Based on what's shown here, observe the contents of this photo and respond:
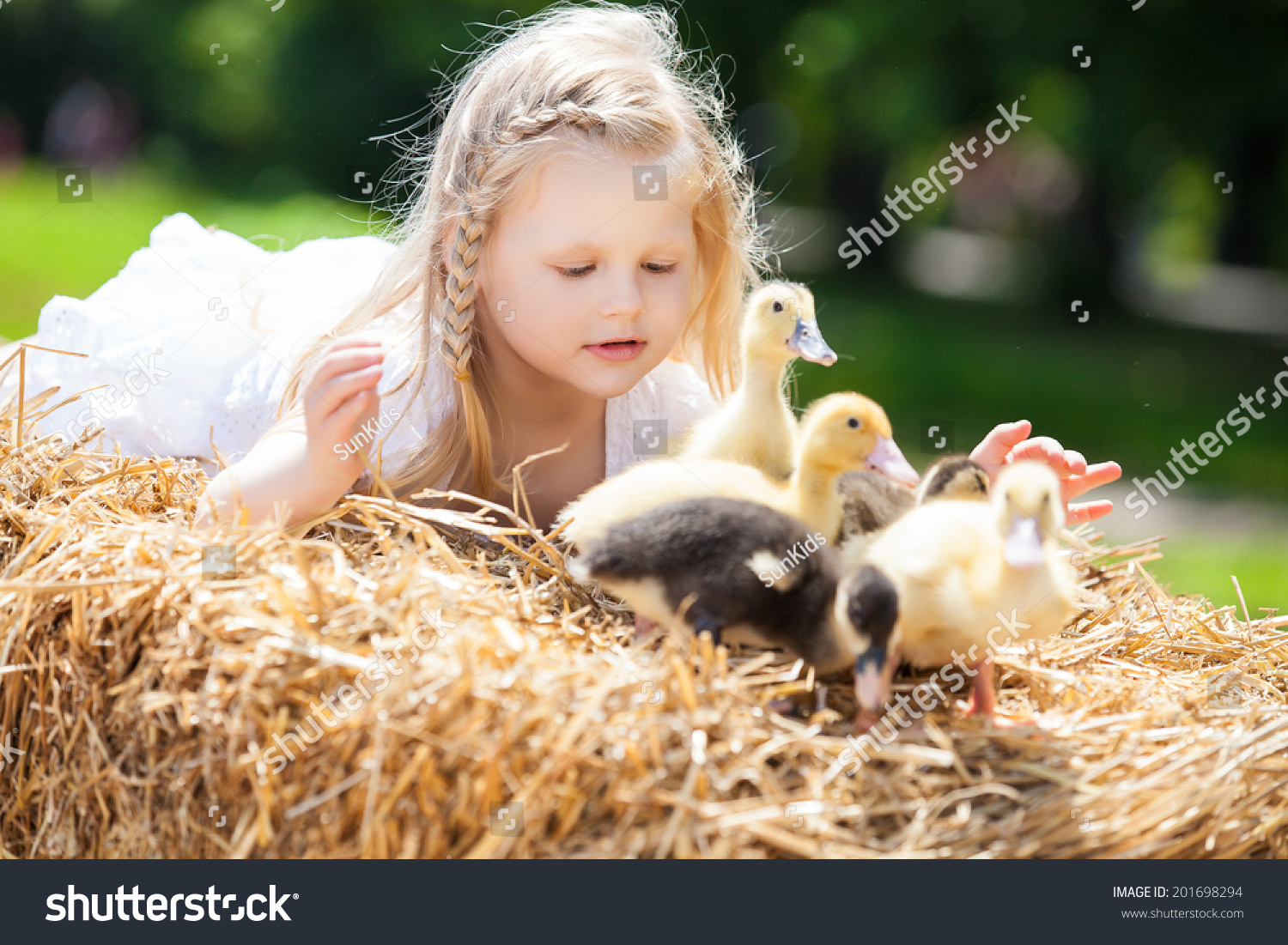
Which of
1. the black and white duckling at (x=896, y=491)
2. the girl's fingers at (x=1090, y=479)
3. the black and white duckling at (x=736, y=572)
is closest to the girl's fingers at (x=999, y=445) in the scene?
the girl's fingers at (x=1090, y=479)

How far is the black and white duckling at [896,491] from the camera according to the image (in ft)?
6.48

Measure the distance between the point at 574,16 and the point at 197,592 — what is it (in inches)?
78.3

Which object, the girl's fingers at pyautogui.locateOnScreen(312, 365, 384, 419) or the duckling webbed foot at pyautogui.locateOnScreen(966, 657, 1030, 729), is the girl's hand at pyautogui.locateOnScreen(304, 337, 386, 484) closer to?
the girl's fingers at pyautogui.locateOnScreen(312, 365, 384, 419)

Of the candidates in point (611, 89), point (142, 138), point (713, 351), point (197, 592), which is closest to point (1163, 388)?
point (713, 351)

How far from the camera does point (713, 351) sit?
3.23 meters

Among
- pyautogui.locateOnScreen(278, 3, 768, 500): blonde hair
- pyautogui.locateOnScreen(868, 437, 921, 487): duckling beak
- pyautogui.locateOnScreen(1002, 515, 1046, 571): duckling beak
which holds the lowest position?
pyautogui.locateOnScreen(1002, 515, 1046, 571): duckling beak

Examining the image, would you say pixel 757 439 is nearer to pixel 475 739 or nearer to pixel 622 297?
pixel 622 297

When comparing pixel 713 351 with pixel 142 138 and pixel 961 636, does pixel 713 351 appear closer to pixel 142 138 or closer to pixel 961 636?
pixel 961 636

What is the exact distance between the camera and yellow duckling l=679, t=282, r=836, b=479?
7.37 feet

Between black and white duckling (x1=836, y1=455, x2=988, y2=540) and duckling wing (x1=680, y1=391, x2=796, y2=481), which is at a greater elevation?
duckling wing (x1=680, y1=391, x2=796, y2=481)

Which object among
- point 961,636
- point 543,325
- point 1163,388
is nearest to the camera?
point 961,636

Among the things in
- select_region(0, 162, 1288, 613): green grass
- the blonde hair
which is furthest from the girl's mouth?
select_region(0, 162, 1288, 613): green grass

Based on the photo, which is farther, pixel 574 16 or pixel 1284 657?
pixel 574 16

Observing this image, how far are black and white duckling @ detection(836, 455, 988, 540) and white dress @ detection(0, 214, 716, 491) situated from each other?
0.95 m
